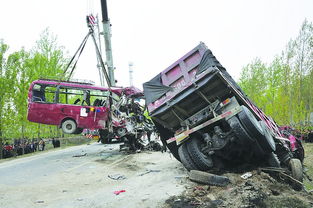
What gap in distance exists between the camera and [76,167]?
28.1 feet

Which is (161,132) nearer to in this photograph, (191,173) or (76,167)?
(191,173)

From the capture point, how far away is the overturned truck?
17.2 ft

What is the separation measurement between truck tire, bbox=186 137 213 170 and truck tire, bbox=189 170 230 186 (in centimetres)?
31

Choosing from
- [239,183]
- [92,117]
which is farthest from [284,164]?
[92,117]

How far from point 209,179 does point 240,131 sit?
109 centimetres

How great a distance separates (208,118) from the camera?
18.7 feet

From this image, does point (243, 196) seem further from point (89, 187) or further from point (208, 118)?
point (89, 187)

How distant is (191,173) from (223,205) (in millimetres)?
1400

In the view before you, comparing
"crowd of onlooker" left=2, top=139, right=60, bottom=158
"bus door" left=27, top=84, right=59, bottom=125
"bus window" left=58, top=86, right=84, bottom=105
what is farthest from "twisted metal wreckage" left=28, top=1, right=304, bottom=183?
"crowd of onlooker" left=2, top=139, right=60, bottom=158

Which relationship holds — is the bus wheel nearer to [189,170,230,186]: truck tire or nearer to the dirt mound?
[189,170,230,186]: truck tire

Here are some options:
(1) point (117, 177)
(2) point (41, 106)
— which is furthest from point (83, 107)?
(1) point (117, 177)

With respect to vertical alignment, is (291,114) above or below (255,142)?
above

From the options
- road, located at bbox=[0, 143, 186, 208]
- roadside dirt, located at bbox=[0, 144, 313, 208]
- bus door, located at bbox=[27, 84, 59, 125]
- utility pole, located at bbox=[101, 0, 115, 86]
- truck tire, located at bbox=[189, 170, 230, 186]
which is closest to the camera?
roadside dirt, located at bbox=[0, 144, 313, 208]

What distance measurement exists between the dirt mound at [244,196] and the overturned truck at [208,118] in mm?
713
